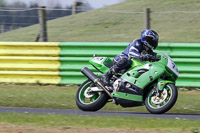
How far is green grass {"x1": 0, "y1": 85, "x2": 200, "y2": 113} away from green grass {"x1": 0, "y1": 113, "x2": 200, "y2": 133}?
1297 millimetres

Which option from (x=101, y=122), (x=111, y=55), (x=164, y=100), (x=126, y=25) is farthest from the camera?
(x=126, y=25)

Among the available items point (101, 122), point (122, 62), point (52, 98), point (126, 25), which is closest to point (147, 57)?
point (122, 62)

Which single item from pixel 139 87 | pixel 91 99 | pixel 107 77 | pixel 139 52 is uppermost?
pixel 139 52

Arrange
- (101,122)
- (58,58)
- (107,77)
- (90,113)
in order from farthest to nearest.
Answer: (58,58), (107,77), (90,113), (101,122)

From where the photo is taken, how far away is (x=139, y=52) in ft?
25.6

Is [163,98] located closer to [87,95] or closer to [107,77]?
[107,77]

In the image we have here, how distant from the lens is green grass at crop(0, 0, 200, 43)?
16.6 meters

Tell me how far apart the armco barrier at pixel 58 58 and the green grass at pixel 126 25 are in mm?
4009

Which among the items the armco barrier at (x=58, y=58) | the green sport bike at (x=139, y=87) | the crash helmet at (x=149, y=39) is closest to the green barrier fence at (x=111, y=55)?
the armco barrier at (x=58, y=58)

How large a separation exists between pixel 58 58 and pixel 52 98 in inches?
74.0

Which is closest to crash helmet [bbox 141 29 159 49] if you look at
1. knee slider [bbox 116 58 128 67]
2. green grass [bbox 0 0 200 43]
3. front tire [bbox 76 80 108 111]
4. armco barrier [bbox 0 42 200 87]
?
knee slider [bbox 116 58 128 67]

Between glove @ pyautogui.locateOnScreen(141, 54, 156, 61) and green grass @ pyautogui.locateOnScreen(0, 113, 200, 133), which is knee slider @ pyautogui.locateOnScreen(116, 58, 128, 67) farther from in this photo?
green grass @ pyautogui.locateOnScreen(0, 113, 200, 133)

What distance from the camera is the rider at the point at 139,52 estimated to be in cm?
763

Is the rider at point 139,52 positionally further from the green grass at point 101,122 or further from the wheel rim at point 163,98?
the green grass at point 101,122
